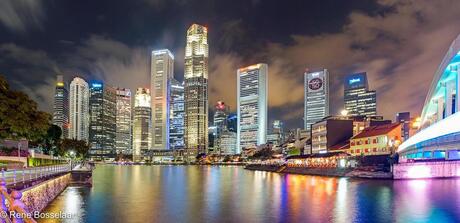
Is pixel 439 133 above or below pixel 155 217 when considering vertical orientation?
above

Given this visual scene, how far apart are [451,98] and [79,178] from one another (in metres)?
Result: 45.8

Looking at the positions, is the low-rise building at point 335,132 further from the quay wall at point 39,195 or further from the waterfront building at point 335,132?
the quay wall at point 39,195

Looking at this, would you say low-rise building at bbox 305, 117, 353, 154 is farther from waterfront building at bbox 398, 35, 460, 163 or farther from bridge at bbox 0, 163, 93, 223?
bridge at bbox 0, 163, 93, 223

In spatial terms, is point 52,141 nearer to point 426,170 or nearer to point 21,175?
point 21,175

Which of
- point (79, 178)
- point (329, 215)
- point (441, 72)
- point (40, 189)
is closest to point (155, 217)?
point (40, 189)

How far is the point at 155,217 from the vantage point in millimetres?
31266

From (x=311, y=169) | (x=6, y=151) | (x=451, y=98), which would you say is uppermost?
(x=451, y=98)

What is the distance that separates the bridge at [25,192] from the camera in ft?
27.4

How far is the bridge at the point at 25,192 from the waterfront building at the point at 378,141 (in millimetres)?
64098

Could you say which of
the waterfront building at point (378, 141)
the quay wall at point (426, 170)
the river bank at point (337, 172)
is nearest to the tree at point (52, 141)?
the river bank at point (337, 172)

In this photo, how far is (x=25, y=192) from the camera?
21.4 meters

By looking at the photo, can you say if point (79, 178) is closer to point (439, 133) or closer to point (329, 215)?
point (329, 215)

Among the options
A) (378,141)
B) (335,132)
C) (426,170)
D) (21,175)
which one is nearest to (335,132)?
(335,132)

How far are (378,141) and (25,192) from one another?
276ft
